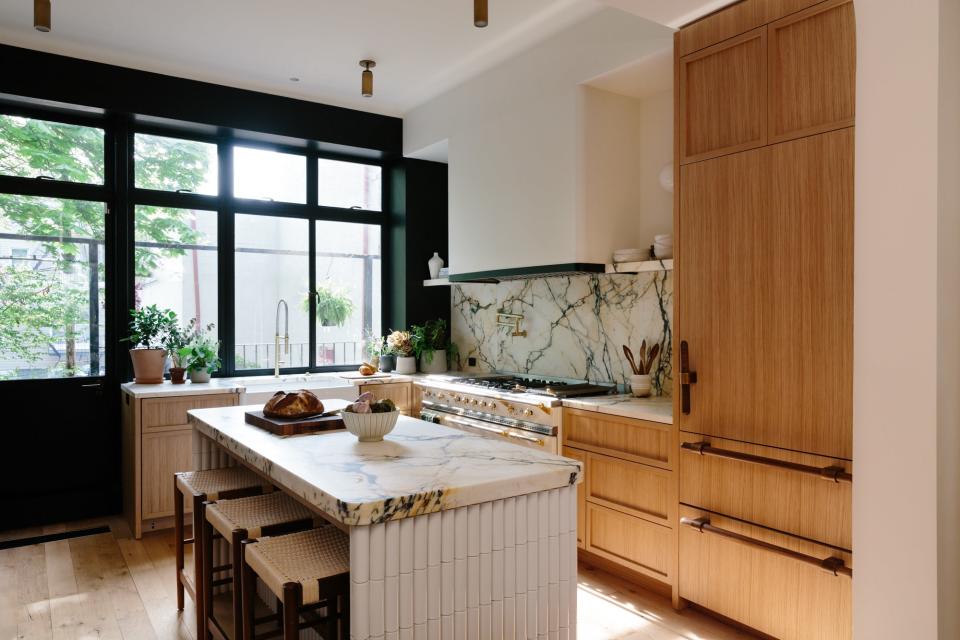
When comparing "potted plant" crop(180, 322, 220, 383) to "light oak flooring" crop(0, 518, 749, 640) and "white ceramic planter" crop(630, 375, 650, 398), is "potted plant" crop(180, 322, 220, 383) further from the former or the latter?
"white ceramic planter" crop(630, 375, 650, 398)

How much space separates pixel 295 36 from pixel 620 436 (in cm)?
311

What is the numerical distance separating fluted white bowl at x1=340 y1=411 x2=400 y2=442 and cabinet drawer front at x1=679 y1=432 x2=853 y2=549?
1.42 meters

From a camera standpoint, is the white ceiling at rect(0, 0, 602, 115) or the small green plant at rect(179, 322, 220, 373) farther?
the small green plant at rect(179, 322, 220, 373)

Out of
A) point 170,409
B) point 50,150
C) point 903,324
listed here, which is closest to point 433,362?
point 170,409

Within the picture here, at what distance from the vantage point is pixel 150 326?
4492 millimetres

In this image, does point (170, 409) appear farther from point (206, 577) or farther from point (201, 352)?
point (206, 577)

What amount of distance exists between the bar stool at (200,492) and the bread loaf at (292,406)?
0.32 m

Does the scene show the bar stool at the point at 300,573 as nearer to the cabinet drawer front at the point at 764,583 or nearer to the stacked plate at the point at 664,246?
the cabinet drawer front at the point at 764,583

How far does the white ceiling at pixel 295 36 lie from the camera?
3.67 metres

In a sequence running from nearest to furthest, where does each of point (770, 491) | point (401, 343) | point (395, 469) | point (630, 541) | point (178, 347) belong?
point (395, 469), point (770, 491), point (630, 541), point (178, 347), point (401, 343)

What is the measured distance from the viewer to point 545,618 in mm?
1996

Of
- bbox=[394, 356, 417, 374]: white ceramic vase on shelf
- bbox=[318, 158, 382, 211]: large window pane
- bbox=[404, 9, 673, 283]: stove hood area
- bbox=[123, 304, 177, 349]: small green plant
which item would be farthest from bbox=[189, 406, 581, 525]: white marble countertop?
bbox=[318, 158, 382, 211]: large window pane

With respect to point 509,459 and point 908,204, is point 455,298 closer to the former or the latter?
point 509,459

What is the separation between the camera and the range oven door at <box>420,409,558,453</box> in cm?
369
